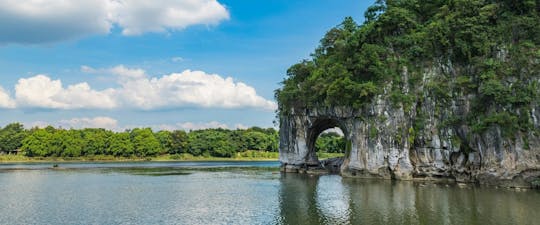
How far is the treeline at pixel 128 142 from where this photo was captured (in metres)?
94.5

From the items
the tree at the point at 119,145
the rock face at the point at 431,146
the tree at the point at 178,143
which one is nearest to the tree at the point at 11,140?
the tree at the point at 119,145

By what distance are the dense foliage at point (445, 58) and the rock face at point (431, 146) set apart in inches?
32.0

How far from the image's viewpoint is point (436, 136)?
38.2 m

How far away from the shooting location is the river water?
70.2ft

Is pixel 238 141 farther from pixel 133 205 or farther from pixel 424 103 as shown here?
pixel 133 205

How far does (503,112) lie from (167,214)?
84.6ft

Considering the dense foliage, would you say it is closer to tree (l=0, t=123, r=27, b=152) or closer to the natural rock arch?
the natural rock arch

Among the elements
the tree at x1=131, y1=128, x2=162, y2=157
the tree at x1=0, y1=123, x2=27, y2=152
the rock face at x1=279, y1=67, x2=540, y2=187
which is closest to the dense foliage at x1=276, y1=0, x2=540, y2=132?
the rock face at x1=279, y1=67, x2=540, y2=187

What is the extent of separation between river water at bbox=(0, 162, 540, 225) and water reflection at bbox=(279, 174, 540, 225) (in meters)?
0.04

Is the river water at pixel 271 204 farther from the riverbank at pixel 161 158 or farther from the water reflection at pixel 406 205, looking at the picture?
the riverbank at pixel 161 158

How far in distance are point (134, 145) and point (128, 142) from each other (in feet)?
5.10

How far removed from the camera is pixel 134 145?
100500 mm

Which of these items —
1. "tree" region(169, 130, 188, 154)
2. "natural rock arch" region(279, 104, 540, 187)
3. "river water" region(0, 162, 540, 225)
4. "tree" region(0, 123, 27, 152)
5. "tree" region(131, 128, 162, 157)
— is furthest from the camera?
"tree" region(169, 130, 188, 154)

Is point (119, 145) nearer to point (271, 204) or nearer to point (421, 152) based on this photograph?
point (421, 152)
